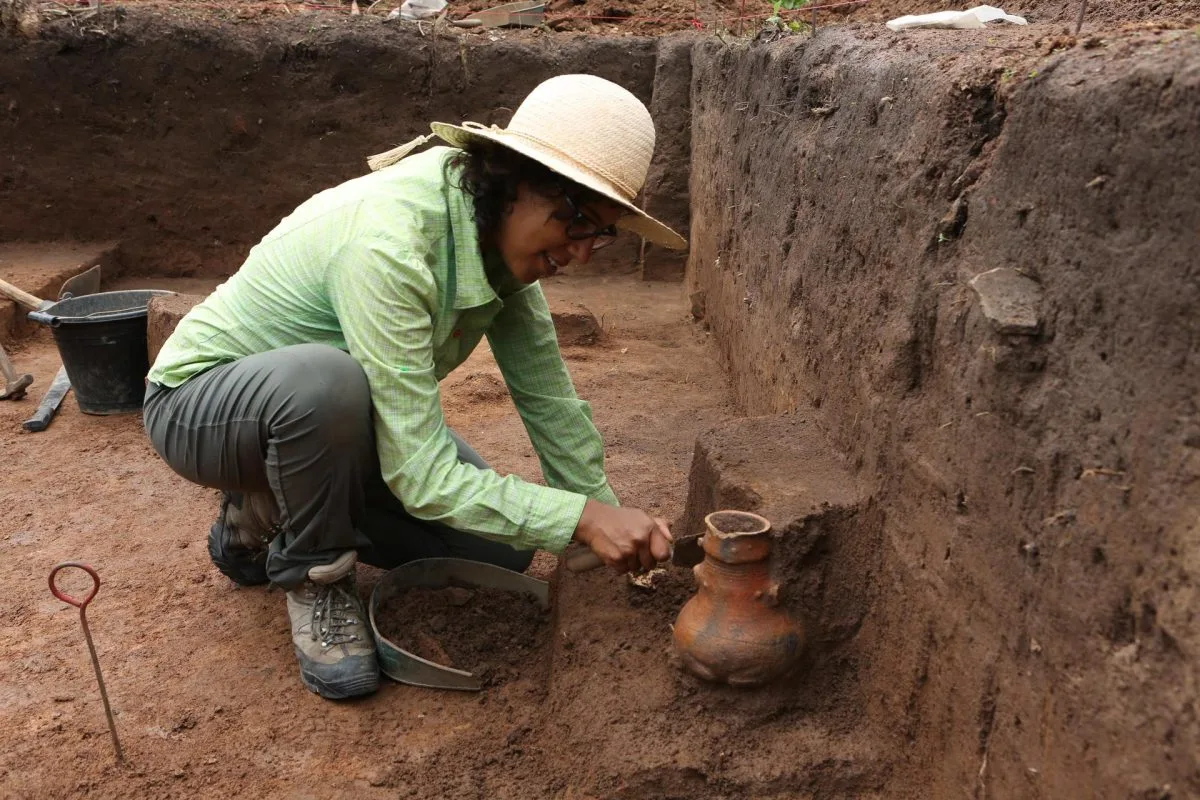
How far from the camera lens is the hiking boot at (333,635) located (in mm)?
2268

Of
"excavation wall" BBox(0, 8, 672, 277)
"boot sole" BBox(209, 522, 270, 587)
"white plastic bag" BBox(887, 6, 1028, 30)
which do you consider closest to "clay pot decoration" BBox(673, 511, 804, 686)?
"boot sole" BBox(209, 522, 270, 587)

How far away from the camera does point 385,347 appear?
1995 millimetres

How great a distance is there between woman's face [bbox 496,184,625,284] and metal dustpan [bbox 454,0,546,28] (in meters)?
4.62

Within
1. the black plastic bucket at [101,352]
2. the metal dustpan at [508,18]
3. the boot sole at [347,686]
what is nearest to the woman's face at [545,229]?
the boot sole at [347,686]

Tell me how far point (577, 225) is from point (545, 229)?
6cm

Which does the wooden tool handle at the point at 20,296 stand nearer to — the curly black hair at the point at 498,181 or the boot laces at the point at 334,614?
the boot laces at the point at 334,614

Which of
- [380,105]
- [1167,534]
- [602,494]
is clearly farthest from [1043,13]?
[380,105]

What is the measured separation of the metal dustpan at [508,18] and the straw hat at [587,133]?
462cm

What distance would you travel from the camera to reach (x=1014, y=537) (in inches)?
59.2

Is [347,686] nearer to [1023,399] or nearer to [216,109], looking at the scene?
[1023,399]

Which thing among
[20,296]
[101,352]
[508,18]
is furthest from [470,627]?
[508,18]

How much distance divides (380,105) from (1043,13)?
3861 mm

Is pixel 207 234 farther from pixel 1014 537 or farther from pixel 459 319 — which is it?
pixel 1014 537

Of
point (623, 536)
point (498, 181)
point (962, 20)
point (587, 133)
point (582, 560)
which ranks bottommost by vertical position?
point (582, 560)
